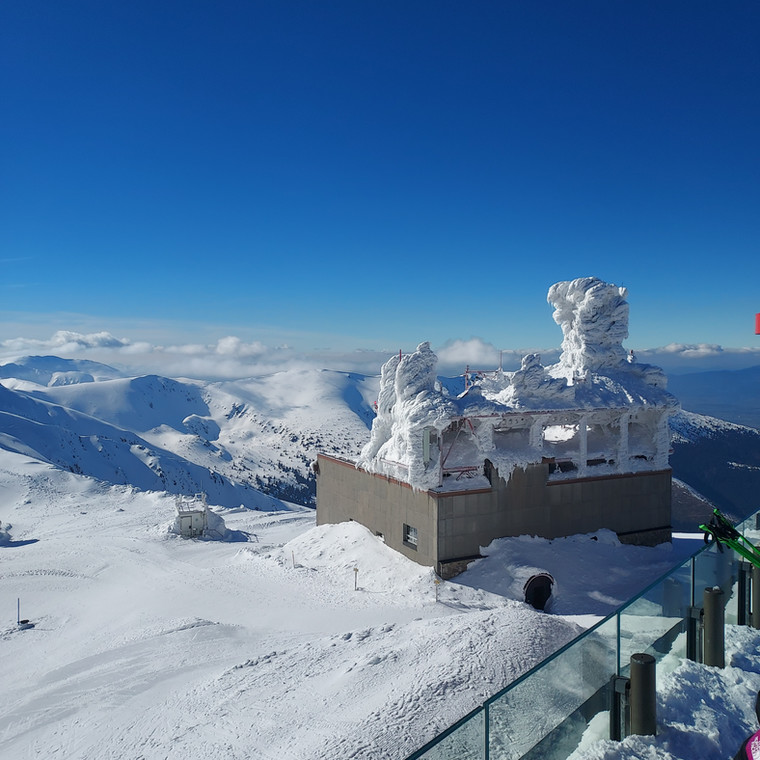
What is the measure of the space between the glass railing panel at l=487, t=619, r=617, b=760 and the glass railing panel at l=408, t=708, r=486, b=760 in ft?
0.53

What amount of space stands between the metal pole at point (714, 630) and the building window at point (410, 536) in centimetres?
1731

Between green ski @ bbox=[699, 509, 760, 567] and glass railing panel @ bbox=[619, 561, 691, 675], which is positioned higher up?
green ski @ bbox=[699, 509, 760, 567]

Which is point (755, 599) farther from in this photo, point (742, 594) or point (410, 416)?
point (410, 416)

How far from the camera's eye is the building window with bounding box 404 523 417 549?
25.1 meters

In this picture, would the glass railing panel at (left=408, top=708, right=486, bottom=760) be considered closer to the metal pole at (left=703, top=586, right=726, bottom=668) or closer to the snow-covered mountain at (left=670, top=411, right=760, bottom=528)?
the metal pole at (left=703, top=586, right=726, bottom=668)

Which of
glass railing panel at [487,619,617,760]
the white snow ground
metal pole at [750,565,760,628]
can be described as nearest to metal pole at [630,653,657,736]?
the white snow ground

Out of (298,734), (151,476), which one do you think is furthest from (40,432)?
(298,734)

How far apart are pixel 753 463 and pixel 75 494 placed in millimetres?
119765

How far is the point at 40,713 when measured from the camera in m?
15.8

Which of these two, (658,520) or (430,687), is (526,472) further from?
(430,687)

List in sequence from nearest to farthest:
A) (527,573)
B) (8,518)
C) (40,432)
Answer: (527,573) → (8,518) → (40,432)

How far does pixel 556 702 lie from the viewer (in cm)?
636

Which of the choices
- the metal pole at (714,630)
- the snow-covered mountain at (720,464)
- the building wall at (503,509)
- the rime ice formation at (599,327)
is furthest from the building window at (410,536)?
the snow-covered mountain at (720,464)

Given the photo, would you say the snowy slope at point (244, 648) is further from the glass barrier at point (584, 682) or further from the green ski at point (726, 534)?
the green ski at point (726, 534)
